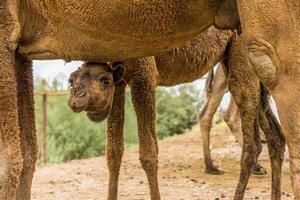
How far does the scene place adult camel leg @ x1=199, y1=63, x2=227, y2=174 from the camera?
982 centimetres

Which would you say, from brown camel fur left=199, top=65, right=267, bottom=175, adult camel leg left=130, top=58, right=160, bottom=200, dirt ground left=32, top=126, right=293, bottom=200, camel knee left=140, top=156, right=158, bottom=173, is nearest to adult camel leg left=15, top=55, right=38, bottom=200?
adult camel leg left=130, top=58, right=160, bottom=200

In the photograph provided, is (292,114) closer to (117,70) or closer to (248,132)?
(117,70)

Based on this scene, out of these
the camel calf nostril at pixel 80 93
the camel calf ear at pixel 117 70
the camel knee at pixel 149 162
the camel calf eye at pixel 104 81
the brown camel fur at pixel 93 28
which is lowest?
the camel knee at pixel 149 162

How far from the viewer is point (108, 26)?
11.1ft

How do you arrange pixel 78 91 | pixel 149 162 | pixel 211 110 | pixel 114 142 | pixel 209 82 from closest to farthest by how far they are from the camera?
pixel 78 91, pixel 149 162, pixel 114 142, pixel 211 110, pixel 209 82

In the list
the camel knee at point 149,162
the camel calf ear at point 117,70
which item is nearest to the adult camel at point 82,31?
the camel calf ear at point 117,70

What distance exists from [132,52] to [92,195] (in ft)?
16.3

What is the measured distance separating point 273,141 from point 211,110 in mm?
3633

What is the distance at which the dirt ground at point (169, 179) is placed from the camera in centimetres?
803

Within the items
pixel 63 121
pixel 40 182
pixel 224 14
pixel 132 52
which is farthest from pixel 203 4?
pixel 63 121

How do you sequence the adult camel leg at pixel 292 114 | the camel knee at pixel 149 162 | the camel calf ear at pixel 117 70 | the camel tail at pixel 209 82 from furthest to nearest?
the camel tail at pixel 209 82
the camel knee at pixel 149 162
the camel calf ear at pixel 117 70
the adult camel leg at pixel 292 114

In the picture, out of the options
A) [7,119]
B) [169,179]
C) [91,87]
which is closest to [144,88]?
[91,87]

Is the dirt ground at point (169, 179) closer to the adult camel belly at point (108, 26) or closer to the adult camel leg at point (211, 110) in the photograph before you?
the adult camel leg at point (211, 110)

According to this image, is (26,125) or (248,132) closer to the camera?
(26,125)
